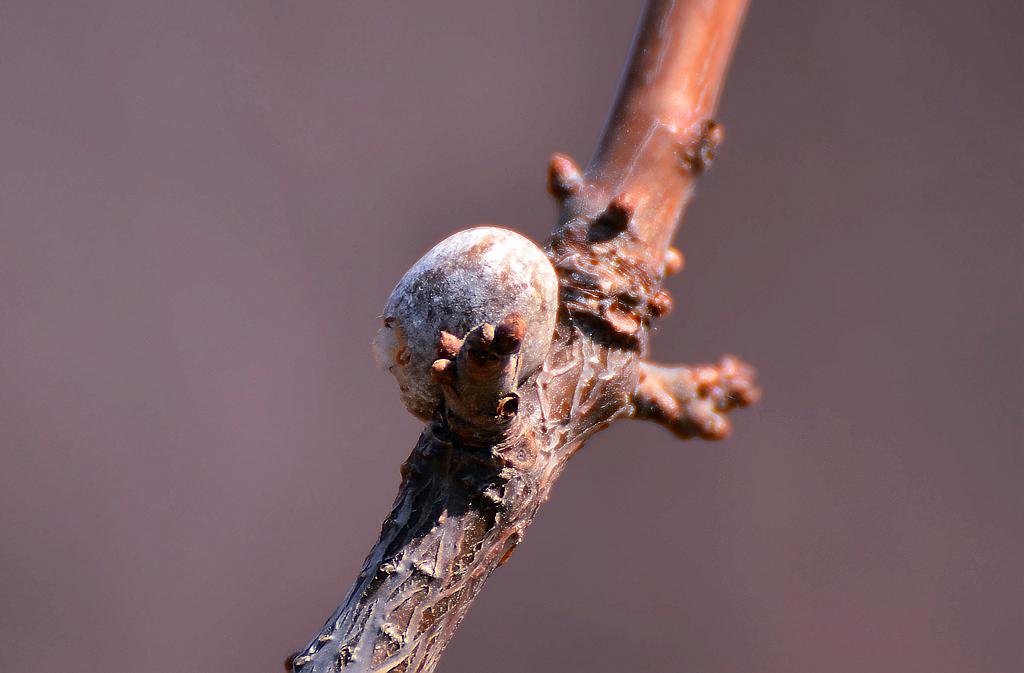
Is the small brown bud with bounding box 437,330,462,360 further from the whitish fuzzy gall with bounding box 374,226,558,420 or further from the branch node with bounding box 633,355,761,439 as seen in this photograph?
the branch node with bounding box 633,355,761,439

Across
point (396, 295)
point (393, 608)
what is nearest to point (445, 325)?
point (396, 295)

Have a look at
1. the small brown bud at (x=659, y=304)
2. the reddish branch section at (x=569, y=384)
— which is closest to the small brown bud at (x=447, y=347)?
the reddish branch section at (x=569, y=384)

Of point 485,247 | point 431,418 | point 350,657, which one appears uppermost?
point 485,247

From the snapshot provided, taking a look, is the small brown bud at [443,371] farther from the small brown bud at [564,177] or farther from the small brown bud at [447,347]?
the small brown bud at [564,177]

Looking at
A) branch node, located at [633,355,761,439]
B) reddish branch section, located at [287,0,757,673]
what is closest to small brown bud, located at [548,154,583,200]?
reddish branch section, located at [287,0,757,673]

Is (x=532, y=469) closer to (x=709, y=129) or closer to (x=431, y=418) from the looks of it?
(x=431, y=418)

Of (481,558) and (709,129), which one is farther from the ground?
(709,129)

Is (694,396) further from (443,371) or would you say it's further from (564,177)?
(443,371)

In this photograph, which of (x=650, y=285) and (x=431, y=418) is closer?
(x=431, y=418)
